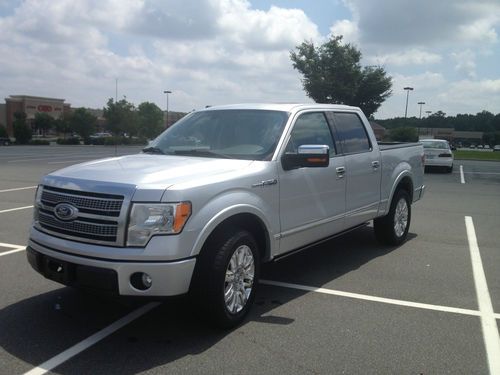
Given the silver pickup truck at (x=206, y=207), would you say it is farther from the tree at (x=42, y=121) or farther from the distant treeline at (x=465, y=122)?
the distant treeline at (x=465, y=122)

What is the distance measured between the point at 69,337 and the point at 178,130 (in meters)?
2.58

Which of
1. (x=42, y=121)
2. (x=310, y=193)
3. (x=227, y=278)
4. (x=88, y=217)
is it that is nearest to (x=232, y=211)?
(x=227, y=278)

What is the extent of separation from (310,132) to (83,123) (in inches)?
2613

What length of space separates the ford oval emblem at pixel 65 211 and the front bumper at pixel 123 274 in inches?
12.0

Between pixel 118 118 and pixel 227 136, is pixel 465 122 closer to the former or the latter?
pixel 118 118

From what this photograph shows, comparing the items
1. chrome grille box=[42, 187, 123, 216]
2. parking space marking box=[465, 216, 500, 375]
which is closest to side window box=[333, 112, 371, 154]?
parking space marking box=[465, 216, 500, 375]

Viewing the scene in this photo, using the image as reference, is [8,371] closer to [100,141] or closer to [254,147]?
[254,147]

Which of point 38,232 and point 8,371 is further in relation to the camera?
point 38,232

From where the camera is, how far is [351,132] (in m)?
6.42

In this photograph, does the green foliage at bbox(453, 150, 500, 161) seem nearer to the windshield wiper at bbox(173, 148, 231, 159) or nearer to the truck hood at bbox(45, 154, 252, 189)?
the windshield wiper at bbox(173, 148, 231, 159)

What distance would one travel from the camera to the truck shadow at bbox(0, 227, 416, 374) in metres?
3.70

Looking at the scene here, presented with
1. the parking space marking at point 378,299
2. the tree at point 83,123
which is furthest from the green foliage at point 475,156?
the tree at point 83,123

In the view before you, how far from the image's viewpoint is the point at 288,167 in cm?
487

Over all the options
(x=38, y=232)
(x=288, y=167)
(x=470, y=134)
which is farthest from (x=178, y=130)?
(x=470, y=134)
